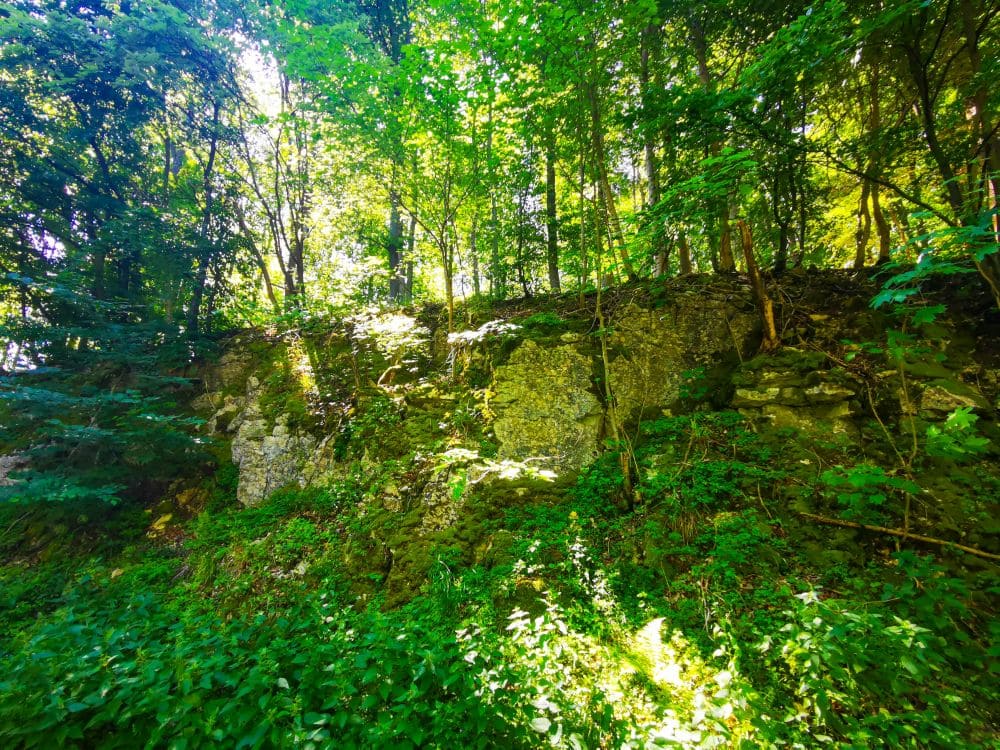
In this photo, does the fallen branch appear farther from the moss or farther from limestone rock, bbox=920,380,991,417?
the moss

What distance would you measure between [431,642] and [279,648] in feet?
3.77

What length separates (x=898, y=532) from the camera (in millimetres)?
2932

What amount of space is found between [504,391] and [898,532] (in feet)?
14.4

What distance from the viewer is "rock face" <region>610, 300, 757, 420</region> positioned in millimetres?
5195

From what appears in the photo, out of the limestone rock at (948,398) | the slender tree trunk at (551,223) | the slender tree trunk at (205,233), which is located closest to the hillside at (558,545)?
the limestone rock at (948,398)

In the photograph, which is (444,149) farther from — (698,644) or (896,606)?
(896,606)

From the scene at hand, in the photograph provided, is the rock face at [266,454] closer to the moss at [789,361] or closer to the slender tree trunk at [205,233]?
the slender tree trunk at [205,233]

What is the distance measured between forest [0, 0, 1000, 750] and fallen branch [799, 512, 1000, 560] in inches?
1.4

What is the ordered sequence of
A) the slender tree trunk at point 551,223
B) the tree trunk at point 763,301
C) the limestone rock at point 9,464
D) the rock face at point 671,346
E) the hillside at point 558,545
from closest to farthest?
the hillside at point 558,545 < the tree trunk at point 763,301 < the rock face at point 671,346 < the limestone rock at point 9,464 < the slender tree trunk at point 551,223

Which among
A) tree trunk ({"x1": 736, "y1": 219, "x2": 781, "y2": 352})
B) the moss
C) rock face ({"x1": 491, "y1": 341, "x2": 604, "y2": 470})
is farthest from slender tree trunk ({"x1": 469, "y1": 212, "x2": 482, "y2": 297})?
the moss

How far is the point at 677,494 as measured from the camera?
3771mm

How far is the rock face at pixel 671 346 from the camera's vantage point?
5195 mm

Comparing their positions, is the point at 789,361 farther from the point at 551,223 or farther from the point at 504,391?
the point at 551,223

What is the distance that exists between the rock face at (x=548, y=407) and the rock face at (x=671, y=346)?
0.53 meters
